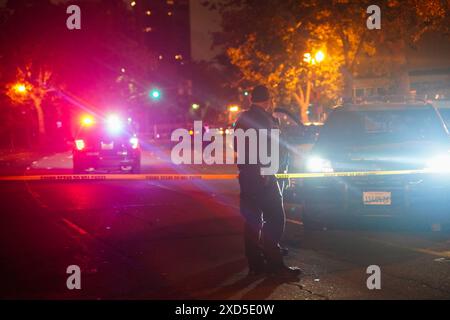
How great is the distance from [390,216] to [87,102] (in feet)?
173

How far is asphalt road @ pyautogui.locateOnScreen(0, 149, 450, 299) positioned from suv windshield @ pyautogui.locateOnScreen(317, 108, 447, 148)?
1.28 m

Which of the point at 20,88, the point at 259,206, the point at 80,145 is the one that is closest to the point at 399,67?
the point at 80,145

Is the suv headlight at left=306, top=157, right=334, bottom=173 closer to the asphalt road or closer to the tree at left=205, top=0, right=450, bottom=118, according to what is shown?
the asphalt road

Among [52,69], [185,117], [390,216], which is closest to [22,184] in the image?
[390,216]

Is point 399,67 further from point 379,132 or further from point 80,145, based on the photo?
point 379,132

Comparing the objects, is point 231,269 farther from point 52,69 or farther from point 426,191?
point 52,69

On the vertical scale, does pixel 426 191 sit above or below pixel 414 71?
below

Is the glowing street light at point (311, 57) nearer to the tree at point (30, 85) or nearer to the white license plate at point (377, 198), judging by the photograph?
the white license plate at point (377, 198)

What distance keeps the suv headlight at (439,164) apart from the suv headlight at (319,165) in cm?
124

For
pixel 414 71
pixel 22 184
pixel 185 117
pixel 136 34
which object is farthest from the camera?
pixel 185 117

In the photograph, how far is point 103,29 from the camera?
54594 mm

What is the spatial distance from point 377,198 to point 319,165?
88 centimetres

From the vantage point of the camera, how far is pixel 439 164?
8.91 meters
